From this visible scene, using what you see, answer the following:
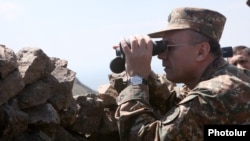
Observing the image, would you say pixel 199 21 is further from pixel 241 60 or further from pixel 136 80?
pixel 241 60

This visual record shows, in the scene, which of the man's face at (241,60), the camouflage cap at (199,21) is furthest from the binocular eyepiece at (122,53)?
the man's face at (241,60)

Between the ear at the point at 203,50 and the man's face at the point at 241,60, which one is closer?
the ear at the point at 203,50

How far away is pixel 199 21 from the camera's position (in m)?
3.44

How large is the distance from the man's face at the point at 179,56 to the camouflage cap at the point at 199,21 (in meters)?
0.06

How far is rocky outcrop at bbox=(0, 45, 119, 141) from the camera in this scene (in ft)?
22.2

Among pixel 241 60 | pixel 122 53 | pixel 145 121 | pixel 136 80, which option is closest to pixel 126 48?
pixel 122 53

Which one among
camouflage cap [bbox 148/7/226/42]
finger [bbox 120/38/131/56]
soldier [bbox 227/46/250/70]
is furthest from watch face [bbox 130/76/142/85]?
soldier [bbox 227/46/250/70]

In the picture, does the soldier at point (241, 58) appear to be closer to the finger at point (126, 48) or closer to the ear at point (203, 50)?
the ear at point (203, 50)

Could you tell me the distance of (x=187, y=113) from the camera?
3006mm

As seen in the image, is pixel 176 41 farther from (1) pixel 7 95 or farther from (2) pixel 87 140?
(2) pixel 87 140

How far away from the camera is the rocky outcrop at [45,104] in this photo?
22.2 feet

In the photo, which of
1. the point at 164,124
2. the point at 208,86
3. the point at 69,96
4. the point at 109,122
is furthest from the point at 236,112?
the point at 109,122

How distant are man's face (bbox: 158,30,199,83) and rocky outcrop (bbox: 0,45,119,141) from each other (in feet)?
12.9

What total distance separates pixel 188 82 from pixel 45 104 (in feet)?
14.8
